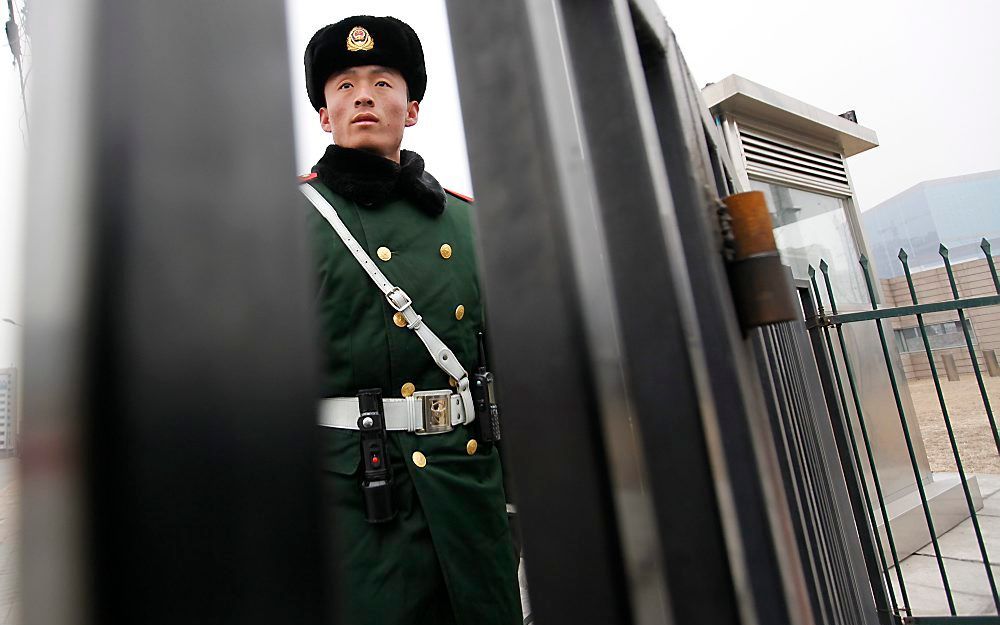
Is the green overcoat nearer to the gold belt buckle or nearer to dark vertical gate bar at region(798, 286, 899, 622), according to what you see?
the gold belt buckle

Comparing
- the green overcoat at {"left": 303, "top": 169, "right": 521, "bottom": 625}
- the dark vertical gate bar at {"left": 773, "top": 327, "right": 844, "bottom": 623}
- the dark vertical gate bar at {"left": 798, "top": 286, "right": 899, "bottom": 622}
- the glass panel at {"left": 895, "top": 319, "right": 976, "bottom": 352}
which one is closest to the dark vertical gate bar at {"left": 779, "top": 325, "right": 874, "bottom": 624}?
the dark vertical gate bar at {"left": 773, "top": 327, "right": 844, "bottom": 623}

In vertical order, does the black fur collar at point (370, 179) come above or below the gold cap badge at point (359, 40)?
below

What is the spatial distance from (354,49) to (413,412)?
100 centimetres

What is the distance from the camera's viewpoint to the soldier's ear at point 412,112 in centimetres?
164

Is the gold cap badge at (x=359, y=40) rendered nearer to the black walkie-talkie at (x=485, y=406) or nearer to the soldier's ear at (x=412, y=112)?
the soldier's ear at (x=412, y=112)

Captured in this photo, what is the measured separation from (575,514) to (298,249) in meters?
0.22

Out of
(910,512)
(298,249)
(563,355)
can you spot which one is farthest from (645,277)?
(910,512)

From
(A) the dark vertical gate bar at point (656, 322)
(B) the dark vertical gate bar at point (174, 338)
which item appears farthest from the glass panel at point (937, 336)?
(B) the dark vertical gate bar at point (174, 338)

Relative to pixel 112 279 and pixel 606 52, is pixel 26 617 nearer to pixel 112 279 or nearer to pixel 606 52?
pixel 112 279

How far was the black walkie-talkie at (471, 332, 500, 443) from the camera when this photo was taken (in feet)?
4.38

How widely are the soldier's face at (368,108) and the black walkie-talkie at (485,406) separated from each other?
656 millimetres

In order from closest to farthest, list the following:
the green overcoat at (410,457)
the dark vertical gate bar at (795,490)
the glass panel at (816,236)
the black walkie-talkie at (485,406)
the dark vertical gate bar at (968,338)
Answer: the dark vertical gate bar at (795,490) → the green overcoat at (410,457) → the black walkie-talkie at (485,406) → the dark vertical gate bar at (968,338) → the glass panel at (816,236)

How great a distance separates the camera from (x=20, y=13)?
9.3 inches

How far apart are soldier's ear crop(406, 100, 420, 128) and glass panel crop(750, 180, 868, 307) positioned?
2.57m
